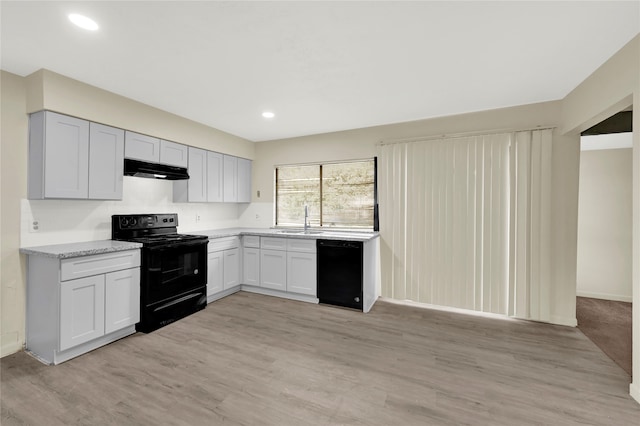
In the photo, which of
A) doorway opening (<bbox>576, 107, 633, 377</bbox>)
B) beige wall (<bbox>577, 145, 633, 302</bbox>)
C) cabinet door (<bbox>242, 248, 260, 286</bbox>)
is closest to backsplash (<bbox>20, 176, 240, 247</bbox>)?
cabinet door (<bbox>242, 248, 260, 286</bbox>)

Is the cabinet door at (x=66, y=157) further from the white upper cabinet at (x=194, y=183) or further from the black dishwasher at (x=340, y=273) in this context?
the black dishwasher at (x=340, y=273)

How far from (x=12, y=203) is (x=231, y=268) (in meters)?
Answer: 2.42

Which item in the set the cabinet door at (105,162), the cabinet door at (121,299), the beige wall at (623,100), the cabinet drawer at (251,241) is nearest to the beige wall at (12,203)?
the cabinet door at (105,162)

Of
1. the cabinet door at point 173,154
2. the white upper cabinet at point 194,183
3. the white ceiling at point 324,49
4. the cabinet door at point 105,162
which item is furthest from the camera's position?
the white upper cabinet at point 194,183

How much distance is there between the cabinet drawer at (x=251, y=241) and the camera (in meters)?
4.29

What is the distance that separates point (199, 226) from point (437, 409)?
392 centimetres

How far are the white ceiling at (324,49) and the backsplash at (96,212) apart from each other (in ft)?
3.74

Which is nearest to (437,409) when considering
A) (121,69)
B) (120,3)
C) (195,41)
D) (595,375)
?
(595,375)

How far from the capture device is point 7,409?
1.83m

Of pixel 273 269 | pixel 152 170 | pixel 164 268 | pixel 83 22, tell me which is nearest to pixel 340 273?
pixel 273 269

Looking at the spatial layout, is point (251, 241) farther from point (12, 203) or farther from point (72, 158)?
point (12, 203)

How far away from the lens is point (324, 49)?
2.15 meters

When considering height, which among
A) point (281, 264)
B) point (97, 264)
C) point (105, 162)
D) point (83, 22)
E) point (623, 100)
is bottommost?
point (281, 264)

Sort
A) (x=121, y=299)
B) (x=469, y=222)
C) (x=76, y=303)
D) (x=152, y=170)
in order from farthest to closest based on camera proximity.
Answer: (x=469, y=222) < (x=152, y=170) < (x=121, y=299) < (x=76, y=303)
